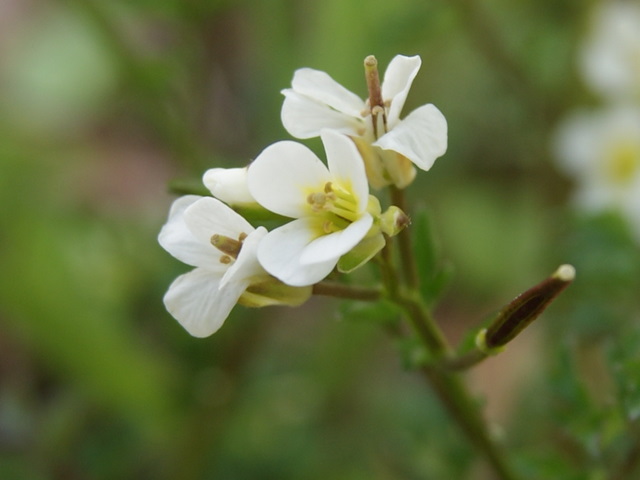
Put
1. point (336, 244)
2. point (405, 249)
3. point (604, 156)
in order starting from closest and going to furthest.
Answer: point (336, 244), point (405, 249), point (604, 156)

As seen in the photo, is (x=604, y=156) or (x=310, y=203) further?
(x=604, y=156)

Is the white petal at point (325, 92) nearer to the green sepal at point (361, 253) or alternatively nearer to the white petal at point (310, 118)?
the white petal at point (310, 118)

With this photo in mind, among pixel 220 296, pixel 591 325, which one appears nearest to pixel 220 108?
pixel 591 325

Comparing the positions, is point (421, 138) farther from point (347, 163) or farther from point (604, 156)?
point (604, 156)

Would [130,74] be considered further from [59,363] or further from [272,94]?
[59,363]

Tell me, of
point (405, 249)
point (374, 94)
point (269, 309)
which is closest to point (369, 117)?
point (374, 94)

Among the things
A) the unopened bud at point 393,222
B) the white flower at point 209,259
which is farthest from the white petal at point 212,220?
the unopened bud at point 393,222
